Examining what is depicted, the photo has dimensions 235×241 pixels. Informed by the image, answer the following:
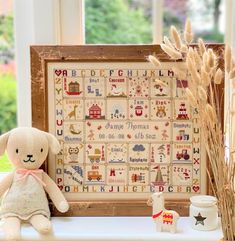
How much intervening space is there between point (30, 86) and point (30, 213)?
0.36 m

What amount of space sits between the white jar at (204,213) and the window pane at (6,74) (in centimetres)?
61

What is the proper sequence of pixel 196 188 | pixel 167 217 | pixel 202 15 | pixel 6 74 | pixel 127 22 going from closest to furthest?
pixel 167 217 < pixel 196 188 < pixel 6 74 < pixel 202 15 < pixel 127 22

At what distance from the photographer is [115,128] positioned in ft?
4.18

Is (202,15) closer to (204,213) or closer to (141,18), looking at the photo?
(141,18)

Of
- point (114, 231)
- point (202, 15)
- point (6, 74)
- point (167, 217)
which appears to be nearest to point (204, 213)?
point (167, 217)

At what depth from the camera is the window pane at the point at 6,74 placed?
1.49m

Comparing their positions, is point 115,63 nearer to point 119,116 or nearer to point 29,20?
point 119,116

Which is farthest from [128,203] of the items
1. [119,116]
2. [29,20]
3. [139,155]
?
[29,20]

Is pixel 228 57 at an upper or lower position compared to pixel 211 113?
upper

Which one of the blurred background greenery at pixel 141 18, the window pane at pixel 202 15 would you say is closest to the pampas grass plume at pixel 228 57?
the blurred background greenery at pixel 141 18

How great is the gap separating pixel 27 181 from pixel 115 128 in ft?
0.90

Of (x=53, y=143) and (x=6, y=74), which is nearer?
(x=53, y=143)

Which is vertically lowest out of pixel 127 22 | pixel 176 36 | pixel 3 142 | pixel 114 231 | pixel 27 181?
pixel 114 231

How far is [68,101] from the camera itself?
1269 mm
